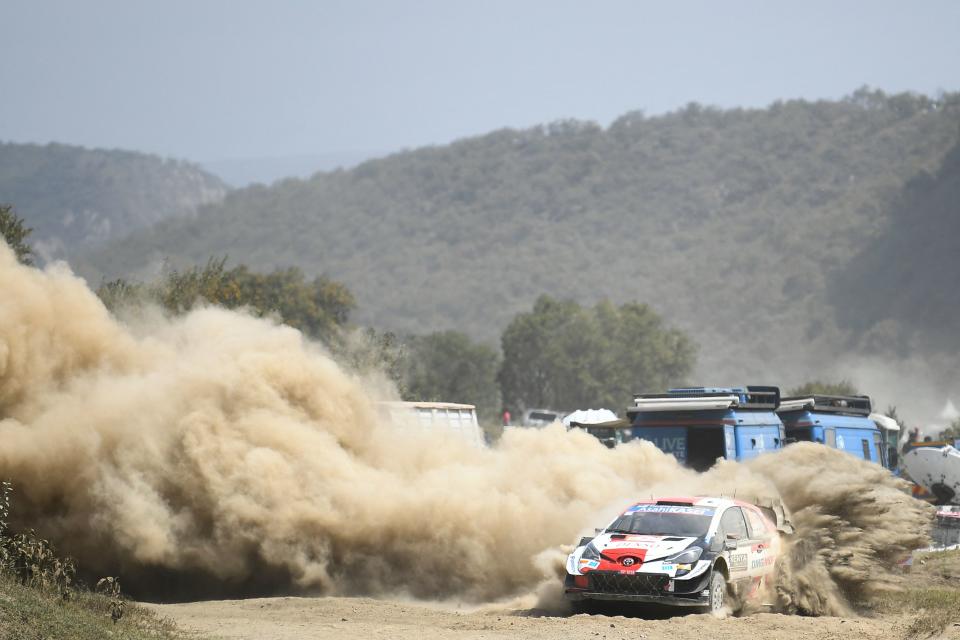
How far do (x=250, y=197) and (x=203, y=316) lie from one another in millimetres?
159492

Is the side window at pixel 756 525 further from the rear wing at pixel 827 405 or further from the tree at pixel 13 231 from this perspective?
the tree at pixel 13 231

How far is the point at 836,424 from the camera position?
83.0 ft

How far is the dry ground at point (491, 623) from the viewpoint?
13.8m

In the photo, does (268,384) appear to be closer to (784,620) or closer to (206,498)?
(206,498)

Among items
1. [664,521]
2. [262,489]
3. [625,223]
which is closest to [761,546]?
[664,521]

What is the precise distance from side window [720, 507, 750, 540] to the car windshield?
0.19m

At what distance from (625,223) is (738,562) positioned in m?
134

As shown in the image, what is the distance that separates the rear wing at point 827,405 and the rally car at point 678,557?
29.9ft

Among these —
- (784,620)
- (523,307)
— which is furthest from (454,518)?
(523,307)

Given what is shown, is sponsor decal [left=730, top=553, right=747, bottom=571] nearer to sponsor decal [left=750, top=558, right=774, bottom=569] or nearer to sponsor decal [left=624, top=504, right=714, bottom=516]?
→ sponsor decal [left=750, top=558, right=774, bottom=569]

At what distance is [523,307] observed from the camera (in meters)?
126

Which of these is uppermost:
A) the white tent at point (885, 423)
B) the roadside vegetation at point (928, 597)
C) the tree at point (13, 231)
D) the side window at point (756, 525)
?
the tree at point (13, 231)

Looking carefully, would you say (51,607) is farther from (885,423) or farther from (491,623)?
(885,423)

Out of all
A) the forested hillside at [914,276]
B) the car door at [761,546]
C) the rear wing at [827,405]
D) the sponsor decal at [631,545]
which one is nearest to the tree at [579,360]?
the forested hillside at [914,276]
